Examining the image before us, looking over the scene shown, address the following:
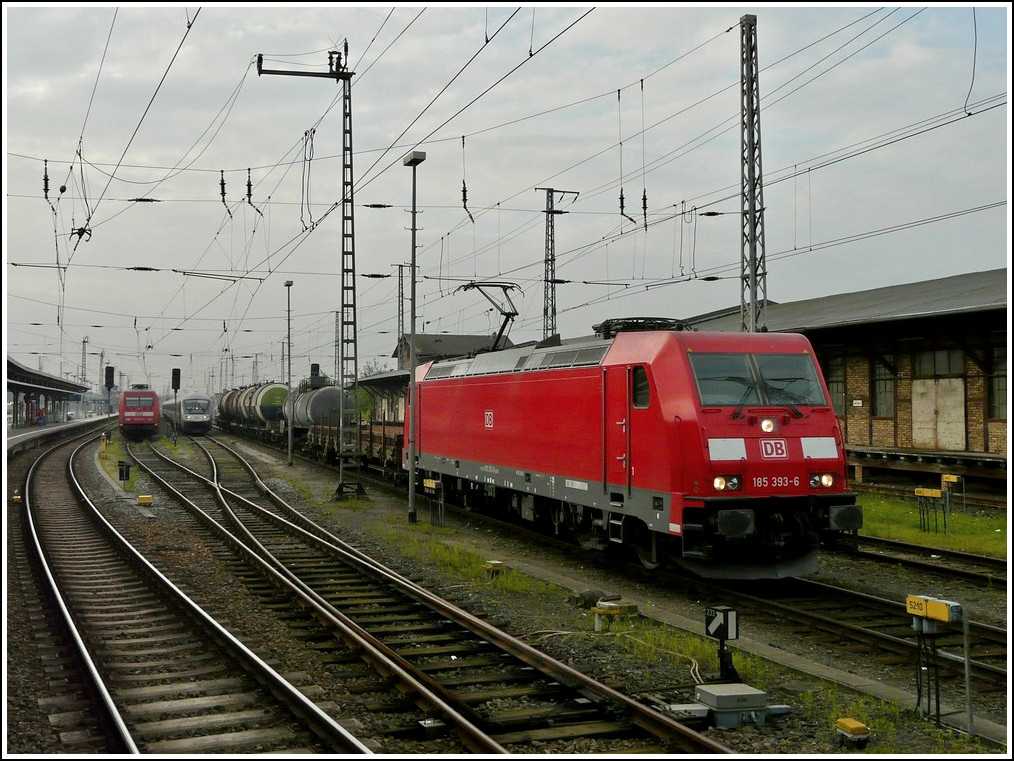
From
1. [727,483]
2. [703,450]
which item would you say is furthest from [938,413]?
[703,450]

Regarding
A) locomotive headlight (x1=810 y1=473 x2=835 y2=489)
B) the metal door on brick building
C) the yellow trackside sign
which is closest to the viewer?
the yellow trackside sign

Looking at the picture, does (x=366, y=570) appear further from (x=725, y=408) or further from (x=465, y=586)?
(x=725, y=408)

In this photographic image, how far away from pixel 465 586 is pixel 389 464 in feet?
55.0

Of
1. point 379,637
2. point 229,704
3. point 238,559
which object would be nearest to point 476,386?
point 238,559

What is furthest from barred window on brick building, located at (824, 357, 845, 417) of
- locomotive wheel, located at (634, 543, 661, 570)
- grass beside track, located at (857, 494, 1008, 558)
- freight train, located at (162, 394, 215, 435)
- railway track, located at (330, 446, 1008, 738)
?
freight train, located at (162, 394, 215, 435)

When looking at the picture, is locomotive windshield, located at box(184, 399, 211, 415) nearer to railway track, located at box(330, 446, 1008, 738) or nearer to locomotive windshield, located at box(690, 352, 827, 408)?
railway track, located at box(330, 446, 1008, 738)

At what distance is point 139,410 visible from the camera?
53750mm

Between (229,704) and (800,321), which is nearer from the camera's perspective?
(229,704)

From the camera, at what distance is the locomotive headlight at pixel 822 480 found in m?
12.1

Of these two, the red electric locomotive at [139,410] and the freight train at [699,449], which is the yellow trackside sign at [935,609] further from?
the red electric locomotive at [139,410]

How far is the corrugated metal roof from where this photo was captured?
74.0ft

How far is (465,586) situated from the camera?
1347 centimetres

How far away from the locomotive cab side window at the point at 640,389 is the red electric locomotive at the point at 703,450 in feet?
0.05

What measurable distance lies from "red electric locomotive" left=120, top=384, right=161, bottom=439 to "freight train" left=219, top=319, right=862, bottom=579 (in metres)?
43.3
